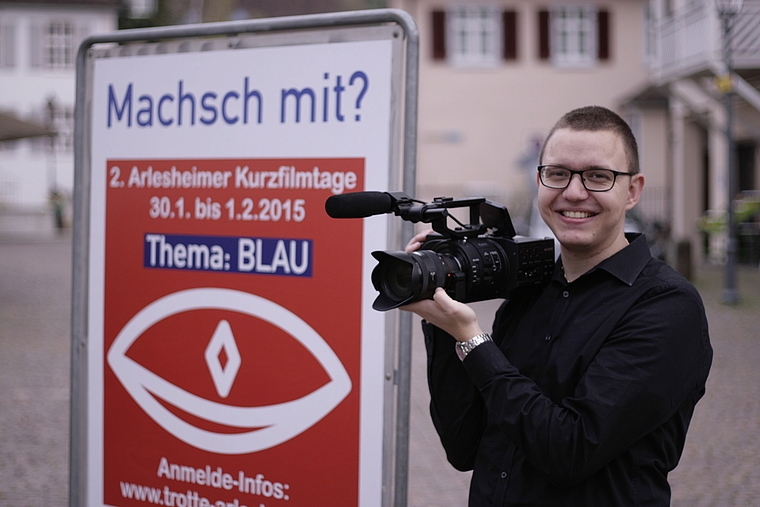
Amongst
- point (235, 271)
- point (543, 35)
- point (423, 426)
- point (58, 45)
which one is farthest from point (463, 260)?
point (58, 45)

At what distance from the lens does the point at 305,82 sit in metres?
2.32

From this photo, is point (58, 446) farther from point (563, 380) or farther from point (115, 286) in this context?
point (563, 380)

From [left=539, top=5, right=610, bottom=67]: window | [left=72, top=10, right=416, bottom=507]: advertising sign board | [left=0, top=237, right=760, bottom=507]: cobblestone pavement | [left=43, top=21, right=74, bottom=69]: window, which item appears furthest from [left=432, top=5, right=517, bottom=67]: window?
[left=72, top=10, right=416, bottom=507]: advertising sign board

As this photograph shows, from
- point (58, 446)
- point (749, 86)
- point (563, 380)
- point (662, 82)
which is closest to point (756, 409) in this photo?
point (58, 446)

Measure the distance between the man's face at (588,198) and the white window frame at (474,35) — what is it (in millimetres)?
22525

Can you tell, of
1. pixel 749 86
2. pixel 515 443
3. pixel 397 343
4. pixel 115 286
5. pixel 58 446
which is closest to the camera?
pixel 515 443

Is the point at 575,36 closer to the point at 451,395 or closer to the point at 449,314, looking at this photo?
the point at 451,395

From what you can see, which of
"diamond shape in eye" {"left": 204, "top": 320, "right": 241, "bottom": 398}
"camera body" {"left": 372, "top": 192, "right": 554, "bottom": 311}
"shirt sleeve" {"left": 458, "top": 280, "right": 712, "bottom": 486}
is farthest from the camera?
"diamond shape in eye" {"left": 204, "top": 320, "right": 241, "bottom": 398}

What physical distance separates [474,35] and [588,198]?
22940 mm

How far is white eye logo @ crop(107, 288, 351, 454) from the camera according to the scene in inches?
91.6

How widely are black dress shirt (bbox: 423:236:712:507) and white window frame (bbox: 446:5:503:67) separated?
22589mm

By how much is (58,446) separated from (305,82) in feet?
13.5

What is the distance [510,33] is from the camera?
24000 mm

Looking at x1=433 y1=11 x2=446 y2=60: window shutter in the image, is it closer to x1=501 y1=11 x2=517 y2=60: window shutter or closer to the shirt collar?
x1=501 y1=11 x2=517 y2=60: window shutter
